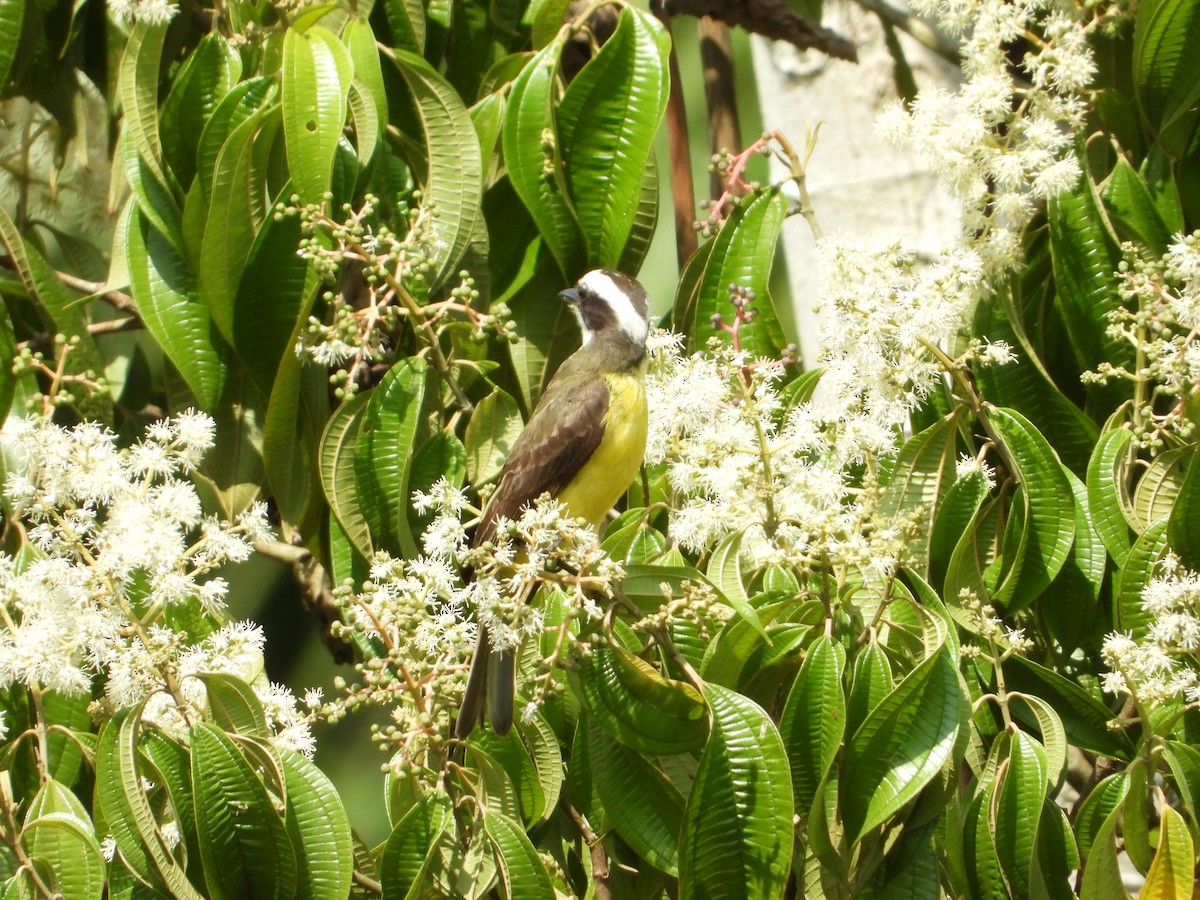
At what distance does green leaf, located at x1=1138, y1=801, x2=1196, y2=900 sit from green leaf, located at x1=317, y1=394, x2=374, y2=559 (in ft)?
3.66

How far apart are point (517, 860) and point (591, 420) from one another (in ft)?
3.29

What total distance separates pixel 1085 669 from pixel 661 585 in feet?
2.70

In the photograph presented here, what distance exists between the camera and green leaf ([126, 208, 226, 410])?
224 centimetres

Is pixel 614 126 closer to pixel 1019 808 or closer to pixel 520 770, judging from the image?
pixel 520 770

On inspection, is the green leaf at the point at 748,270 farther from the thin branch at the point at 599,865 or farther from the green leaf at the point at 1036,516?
the thin branch at the point at 599,865

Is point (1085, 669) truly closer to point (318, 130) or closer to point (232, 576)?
point (318, 130)

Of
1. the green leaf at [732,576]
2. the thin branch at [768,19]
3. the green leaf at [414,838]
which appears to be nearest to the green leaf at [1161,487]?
the green leaf at [732,576]

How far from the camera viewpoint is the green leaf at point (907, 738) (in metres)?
1.58

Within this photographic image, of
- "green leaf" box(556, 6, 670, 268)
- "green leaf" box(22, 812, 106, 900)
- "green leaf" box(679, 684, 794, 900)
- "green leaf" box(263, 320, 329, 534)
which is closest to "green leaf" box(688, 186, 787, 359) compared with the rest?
"green leaf" box(556, 6, 670, 268)

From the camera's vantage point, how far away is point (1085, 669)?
2.13 metres

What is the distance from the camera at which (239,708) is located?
177cm

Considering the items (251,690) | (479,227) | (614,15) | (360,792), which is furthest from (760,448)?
(360,792)

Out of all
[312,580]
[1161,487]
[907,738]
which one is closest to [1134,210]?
[1161,487]

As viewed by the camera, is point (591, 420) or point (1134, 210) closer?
point (1134, 210)
